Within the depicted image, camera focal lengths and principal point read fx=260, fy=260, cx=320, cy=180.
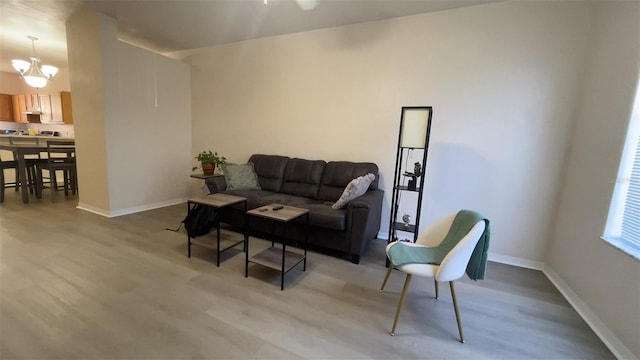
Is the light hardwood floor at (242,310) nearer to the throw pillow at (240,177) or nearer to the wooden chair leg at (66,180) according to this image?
the throw pillow at (240,177)

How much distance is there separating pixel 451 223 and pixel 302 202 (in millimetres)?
1711

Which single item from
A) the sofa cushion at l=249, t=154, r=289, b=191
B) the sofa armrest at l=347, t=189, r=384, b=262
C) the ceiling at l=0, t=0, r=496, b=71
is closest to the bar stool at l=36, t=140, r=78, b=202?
the ceiling at l=0, t=0, r=496, b=71

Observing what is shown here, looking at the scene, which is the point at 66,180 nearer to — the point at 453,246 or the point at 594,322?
the point at 453,246

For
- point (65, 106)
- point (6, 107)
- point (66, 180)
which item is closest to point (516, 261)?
point (66, 180)

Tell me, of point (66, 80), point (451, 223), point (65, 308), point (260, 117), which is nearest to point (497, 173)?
point (451, 223)

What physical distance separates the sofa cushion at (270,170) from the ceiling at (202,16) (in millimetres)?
1817

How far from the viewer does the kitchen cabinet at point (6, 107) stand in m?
6.81

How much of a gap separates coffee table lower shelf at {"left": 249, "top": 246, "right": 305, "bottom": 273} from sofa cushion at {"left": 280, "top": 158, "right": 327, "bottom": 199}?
1.14 m

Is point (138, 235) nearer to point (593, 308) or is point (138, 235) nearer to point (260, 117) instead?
point (260, 117)

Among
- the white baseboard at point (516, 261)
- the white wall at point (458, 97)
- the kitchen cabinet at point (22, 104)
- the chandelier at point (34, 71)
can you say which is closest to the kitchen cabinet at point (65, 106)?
the kitchen cabinet at point (22, 104)

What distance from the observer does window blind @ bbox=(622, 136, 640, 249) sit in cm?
172

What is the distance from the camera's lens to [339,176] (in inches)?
132

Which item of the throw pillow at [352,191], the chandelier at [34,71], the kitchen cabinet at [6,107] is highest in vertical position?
the chandelier at [34,71]

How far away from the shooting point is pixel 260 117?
416 centimetres
